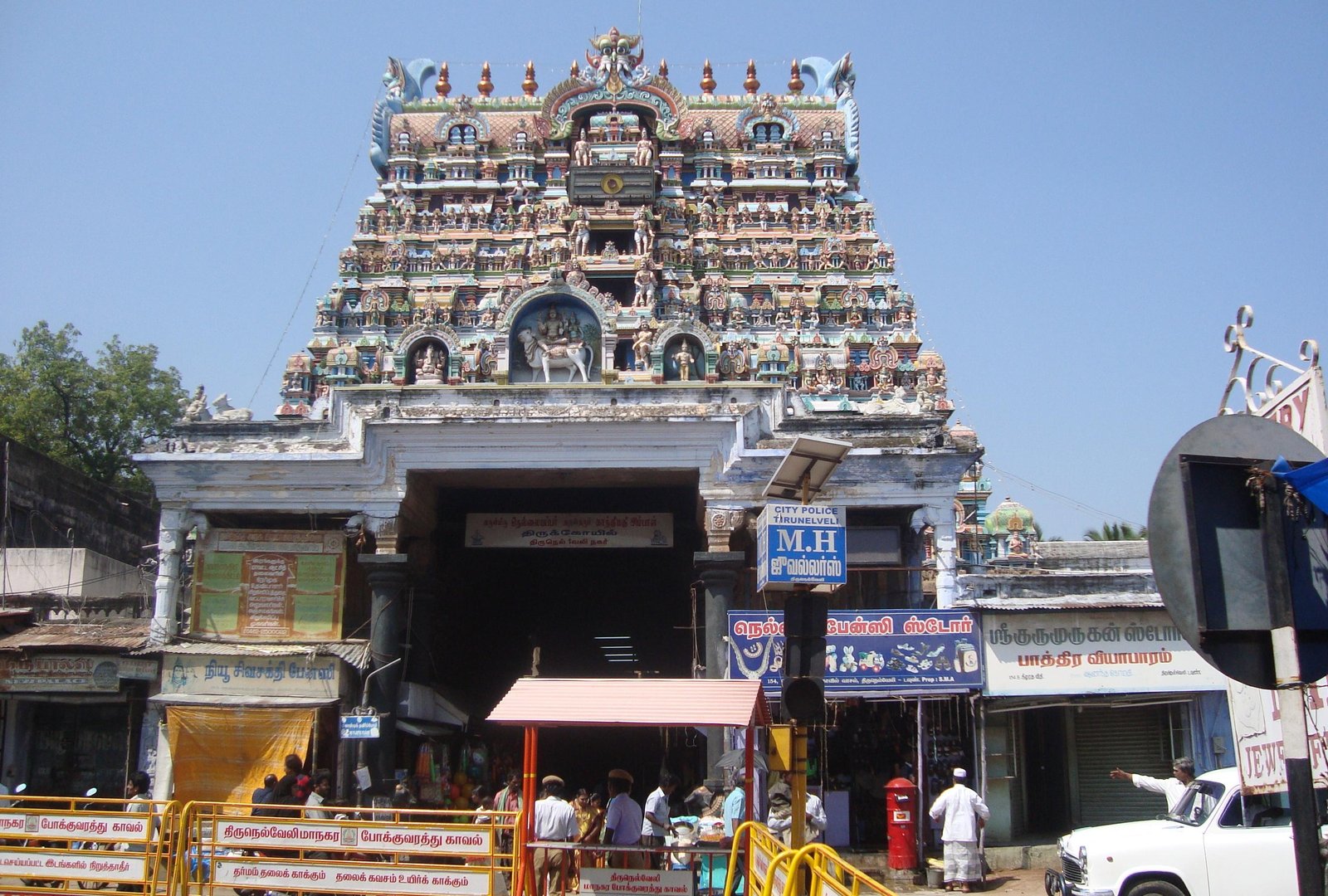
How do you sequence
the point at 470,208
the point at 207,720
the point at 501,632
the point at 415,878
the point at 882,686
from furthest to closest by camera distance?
the point at 470,208 → the point at 501,632 → the point at 207,720 → the point at 882,686 → the point at 415,878

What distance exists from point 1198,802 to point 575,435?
418 inches

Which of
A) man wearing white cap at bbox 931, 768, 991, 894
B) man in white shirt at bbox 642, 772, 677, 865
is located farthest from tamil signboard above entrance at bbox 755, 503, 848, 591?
man wearing white cap at bbox 931, 768, 991, 894

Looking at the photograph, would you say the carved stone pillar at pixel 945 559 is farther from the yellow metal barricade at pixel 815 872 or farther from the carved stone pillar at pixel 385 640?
the yellow metal barricade at pixel 815 872

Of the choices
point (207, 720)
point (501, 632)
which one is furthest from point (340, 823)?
point (501, 632)

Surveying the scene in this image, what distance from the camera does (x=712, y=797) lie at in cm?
1548

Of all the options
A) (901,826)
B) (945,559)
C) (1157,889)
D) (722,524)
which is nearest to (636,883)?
(1157,889)

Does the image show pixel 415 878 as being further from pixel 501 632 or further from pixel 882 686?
pixel 501 632

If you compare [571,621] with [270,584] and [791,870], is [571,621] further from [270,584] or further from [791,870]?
[791,870]

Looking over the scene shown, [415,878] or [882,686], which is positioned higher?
[882,686]

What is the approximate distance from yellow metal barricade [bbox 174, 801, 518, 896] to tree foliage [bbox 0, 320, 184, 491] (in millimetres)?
31811

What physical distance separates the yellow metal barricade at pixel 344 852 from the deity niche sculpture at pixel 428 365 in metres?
17.7

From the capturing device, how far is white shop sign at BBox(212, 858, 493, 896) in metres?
10.1

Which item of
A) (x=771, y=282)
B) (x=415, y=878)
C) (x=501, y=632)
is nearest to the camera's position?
(x=415, y=878)

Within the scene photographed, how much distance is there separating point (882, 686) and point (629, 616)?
11.8 meters
